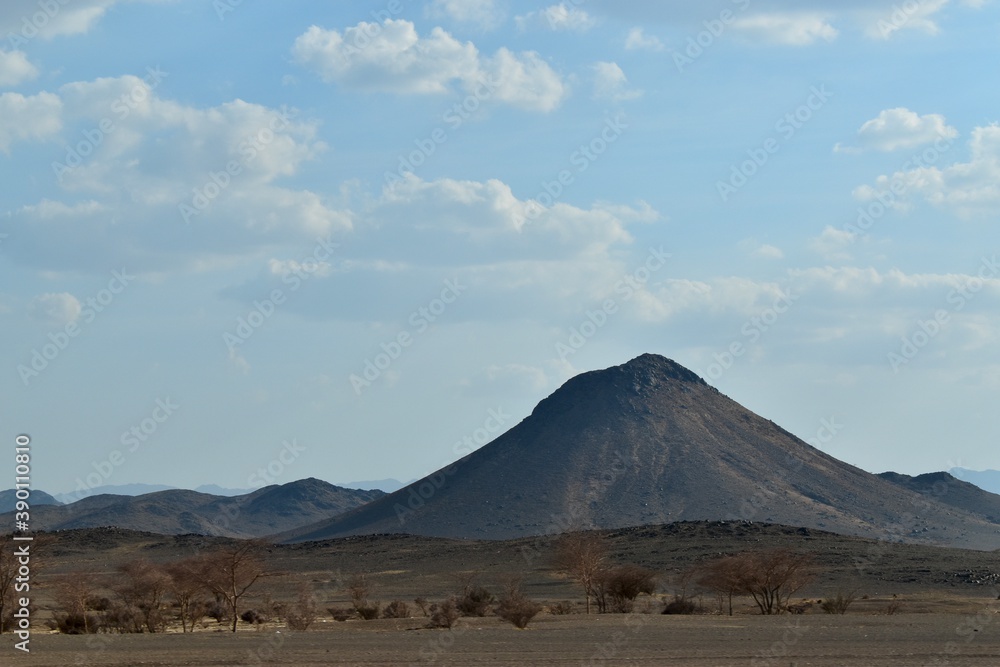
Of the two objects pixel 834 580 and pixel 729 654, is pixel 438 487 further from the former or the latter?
pixel 729 654

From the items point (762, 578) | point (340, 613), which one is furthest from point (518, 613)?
point (762, 578)

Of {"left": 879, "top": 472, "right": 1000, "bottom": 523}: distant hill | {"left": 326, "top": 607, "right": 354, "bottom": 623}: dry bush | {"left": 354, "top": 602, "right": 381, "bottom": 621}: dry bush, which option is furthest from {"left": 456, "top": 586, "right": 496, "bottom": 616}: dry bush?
{"left": 879, "top": 472, "right": 1000, "bottom": 523}: distant hill

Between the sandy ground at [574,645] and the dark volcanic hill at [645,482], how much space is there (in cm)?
9427

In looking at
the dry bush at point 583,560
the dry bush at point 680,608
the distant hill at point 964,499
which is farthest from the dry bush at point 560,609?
the distant hill at point 964,499

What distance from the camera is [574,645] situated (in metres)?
39.6

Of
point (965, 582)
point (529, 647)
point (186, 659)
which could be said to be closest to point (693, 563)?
point (965, 582)

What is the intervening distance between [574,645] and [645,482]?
123846 millimetres

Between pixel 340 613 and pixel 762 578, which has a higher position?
pixel 762 578

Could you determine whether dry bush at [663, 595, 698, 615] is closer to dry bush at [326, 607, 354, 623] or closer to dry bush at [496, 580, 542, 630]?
dry bush at [496, 580, 542, 630]

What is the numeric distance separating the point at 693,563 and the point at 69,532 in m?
72.7

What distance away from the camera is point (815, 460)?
591 ft

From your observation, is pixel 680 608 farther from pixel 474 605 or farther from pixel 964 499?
pixel 964 499

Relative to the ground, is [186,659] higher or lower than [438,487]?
lower

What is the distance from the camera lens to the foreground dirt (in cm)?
3516
